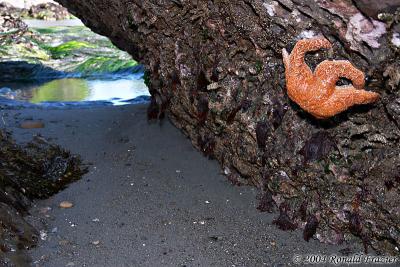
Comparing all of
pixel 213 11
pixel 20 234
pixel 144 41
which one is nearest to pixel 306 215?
pixel 213 11

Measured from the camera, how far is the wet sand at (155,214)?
376cm

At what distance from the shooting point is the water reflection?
1020cm

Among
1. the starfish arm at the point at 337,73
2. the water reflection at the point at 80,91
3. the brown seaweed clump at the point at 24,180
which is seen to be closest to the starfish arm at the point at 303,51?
the starfish arm at the point at 337,73

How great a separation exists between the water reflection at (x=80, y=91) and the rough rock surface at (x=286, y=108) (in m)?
4.42

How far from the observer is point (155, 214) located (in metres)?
4.34

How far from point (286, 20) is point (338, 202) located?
1.53 metres

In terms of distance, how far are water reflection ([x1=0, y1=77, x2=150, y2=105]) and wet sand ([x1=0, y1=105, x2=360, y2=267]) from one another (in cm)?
381

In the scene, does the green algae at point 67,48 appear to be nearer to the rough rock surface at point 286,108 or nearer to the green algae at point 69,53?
the green algae at point 69,53

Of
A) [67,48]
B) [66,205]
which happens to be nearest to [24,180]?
[66,205]

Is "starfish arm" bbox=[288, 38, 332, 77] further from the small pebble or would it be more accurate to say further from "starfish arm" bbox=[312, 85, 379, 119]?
the small pebble

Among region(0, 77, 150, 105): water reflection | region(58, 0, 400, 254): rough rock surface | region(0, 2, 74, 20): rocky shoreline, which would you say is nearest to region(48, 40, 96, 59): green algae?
region(0, 77, 150, 105): water reflection

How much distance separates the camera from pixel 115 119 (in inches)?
265

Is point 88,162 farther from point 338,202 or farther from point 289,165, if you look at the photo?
point 338,202

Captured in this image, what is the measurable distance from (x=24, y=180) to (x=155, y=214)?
150 cm
